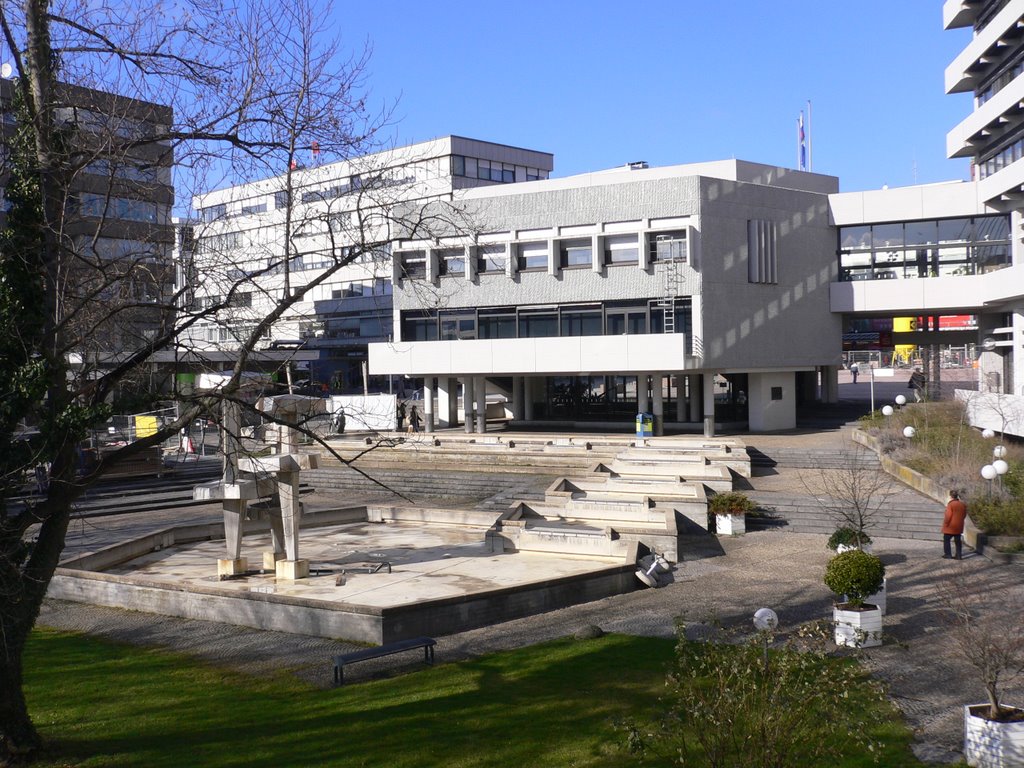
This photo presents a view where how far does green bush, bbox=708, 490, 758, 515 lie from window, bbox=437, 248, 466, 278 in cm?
2296

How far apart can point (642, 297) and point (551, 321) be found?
446 cm

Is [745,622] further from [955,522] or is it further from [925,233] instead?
[925,233]

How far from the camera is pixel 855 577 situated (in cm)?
1385

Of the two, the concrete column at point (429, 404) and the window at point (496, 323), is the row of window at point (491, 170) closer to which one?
the concrete column at point (429, 404)

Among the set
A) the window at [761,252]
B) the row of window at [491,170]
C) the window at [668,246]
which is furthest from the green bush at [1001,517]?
the row of window at [491,170]

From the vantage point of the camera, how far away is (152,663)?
13461mm

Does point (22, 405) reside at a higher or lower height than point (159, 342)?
lower

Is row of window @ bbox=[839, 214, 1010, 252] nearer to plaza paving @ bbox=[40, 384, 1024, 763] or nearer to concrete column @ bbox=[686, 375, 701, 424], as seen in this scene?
concrete column @ bbox=[686, 375, 701, 424]

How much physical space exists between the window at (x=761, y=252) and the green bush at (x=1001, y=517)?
21.1m

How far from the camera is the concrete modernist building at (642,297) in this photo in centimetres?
3928

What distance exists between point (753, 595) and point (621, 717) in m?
7.32

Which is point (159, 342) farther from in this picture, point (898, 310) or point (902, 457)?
point (898, 310)

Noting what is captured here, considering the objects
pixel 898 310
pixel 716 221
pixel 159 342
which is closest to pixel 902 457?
pixel 716 221

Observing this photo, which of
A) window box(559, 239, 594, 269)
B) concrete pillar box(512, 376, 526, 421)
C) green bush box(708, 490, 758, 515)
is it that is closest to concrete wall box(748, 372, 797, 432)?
window box(559, 239, 594, 269)
